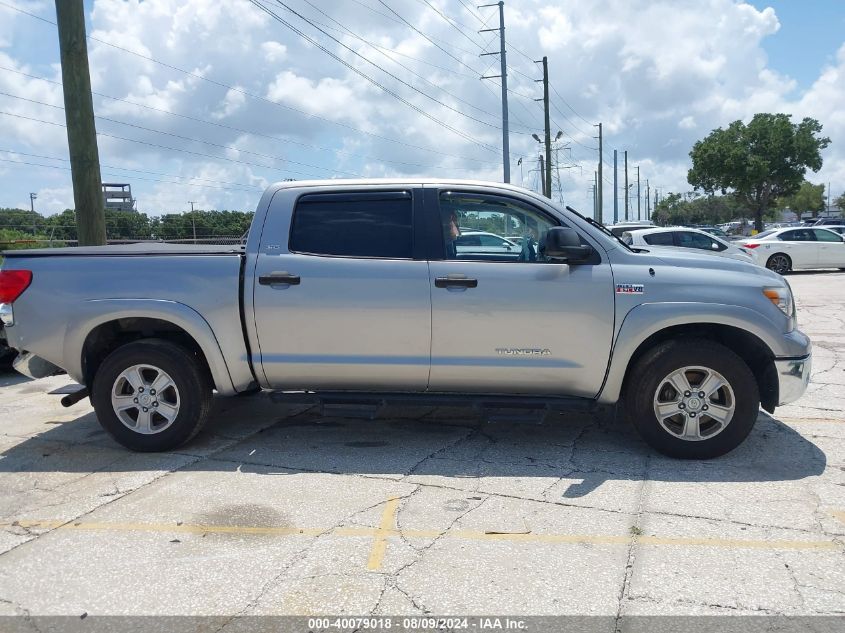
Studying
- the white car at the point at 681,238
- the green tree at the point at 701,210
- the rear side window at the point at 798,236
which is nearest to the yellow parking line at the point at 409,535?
the white car at the point at 681,238

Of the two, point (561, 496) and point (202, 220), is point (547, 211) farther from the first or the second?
point (202, 220)

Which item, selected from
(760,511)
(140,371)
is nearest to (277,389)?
(140,371)

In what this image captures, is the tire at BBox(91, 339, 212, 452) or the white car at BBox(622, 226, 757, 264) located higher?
the white car at BBox(622, 226, 757, 264)

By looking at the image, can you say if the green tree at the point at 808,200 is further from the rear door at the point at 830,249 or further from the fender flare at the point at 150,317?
the fender flare at the point at 150,317

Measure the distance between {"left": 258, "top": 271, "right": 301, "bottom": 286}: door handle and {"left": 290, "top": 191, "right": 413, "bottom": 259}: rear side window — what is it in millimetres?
225

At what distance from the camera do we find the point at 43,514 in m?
4.31

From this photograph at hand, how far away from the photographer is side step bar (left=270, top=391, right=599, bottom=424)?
5016mm

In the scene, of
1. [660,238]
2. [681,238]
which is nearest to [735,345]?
[660,238]

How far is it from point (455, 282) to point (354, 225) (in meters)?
0.89

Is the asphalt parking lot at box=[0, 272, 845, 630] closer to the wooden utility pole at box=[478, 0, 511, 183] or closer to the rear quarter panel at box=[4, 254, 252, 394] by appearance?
the rear quarter panel at box=[4, 254, 252, 394]

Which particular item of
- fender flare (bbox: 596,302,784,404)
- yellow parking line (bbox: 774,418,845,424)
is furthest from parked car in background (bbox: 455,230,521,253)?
yellow parking line (bbox: 774,418,845,424)

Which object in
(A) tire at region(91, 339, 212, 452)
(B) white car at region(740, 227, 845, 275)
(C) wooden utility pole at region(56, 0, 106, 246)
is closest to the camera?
(A) tire at region(91, 339, 212, 452)

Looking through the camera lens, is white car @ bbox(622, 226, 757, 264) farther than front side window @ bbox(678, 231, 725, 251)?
No

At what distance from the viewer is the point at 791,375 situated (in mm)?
4871
